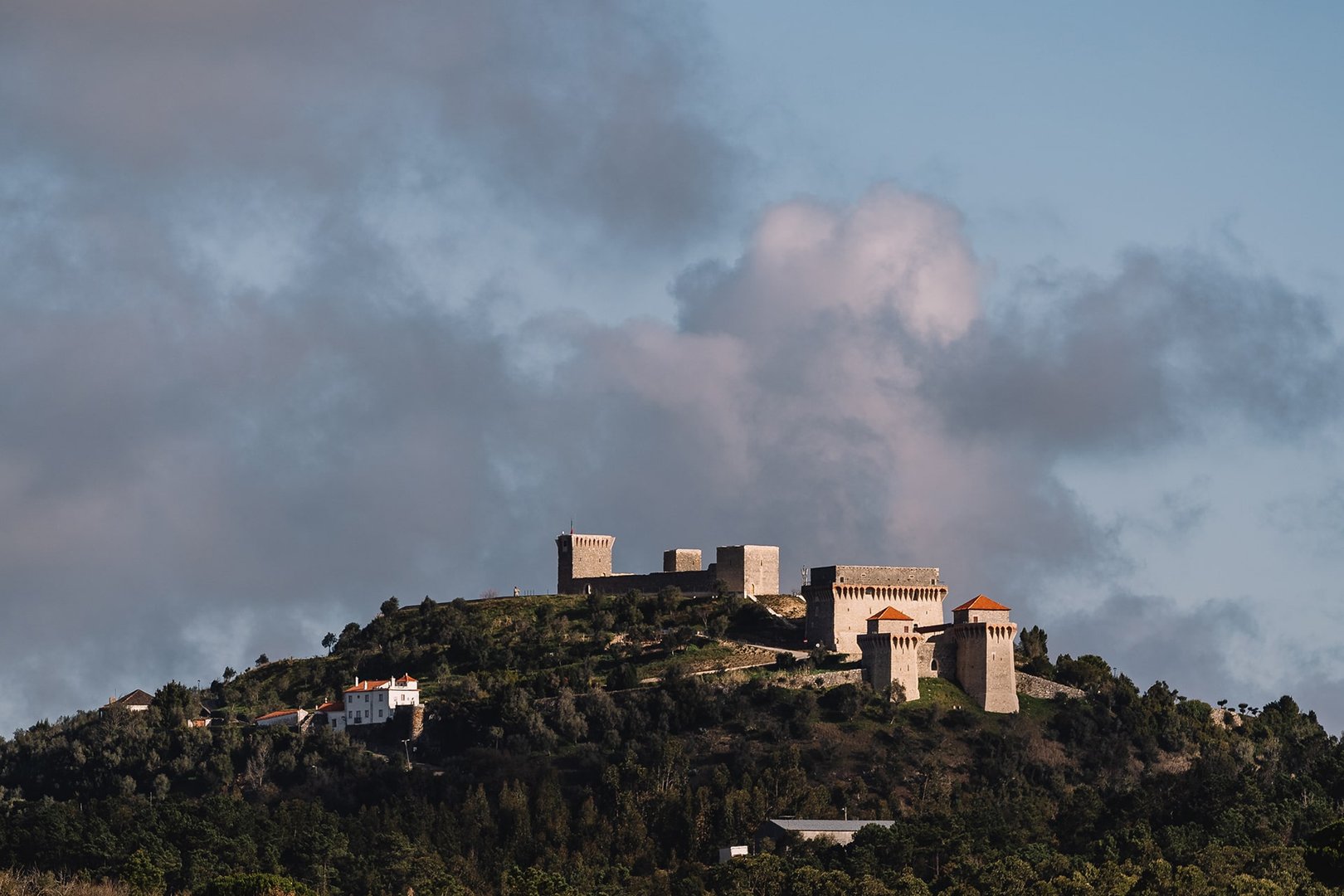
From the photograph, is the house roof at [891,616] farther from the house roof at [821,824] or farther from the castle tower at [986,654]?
the house roof at [821,824]

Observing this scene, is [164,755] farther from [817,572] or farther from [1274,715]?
[1274,715]

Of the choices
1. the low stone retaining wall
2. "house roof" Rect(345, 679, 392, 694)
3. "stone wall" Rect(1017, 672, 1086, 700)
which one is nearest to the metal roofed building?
the low stone retaining wall

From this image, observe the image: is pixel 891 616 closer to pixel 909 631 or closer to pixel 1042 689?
pixel 909 631

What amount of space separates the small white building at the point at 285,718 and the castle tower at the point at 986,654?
114 ft

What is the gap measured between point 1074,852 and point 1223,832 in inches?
262

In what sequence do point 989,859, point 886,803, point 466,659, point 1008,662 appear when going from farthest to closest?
1. point 466,659
2. point 1008,662
3. point 886,803
4. point 989,859

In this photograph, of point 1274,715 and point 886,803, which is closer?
point 886,803

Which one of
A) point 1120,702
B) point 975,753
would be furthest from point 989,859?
point 1120,702

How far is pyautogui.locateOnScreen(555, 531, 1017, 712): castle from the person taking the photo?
12456cm

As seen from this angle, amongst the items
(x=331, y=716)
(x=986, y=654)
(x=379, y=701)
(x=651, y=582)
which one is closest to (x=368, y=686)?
(x=379, y=701)

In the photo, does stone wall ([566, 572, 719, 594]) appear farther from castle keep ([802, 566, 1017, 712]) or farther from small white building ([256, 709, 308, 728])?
small white building ([256, 709, 308, 728])

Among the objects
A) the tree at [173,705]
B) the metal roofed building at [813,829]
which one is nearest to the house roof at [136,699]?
the tree at [173,705]

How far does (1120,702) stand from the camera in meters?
126

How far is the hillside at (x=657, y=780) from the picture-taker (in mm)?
102938
